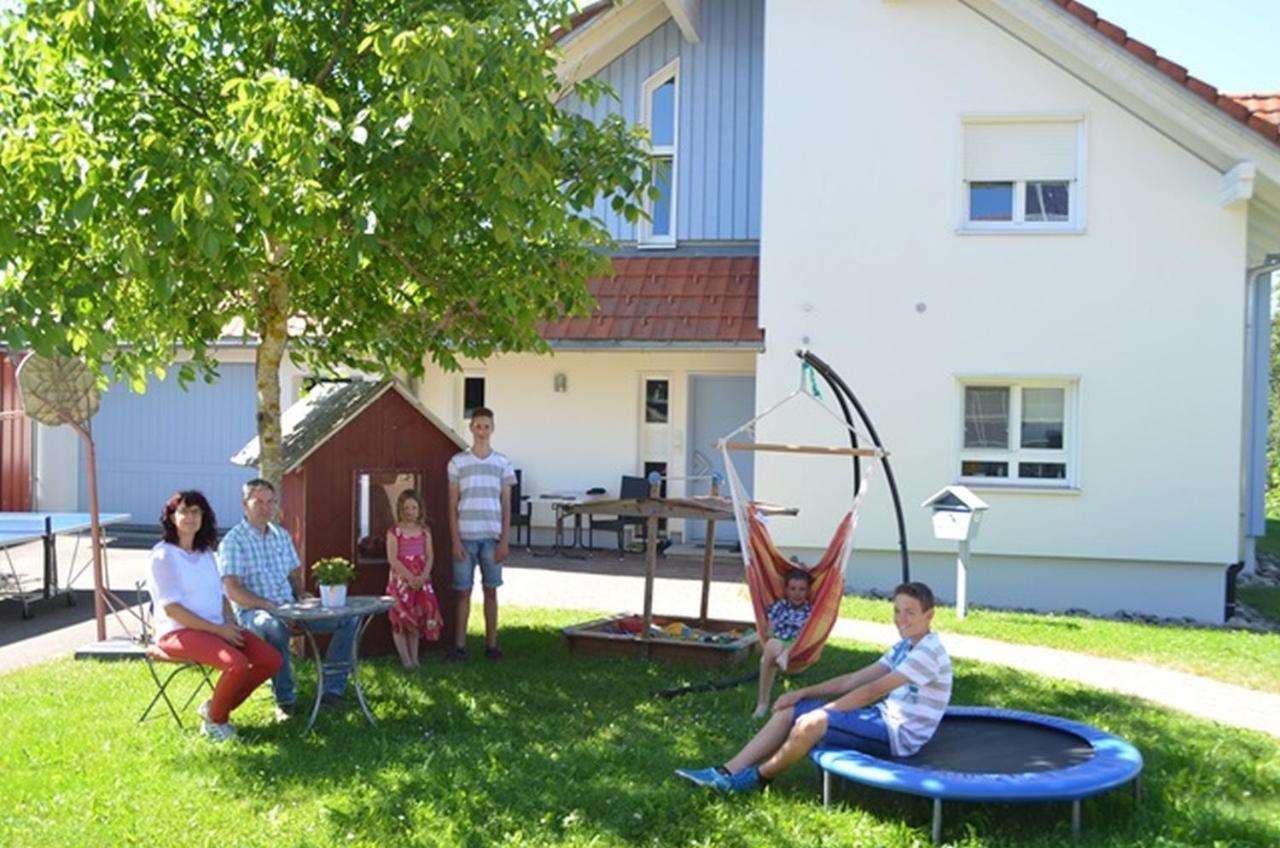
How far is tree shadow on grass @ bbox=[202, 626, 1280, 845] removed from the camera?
5.87 meters

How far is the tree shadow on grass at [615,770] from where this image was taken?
19.2 feet

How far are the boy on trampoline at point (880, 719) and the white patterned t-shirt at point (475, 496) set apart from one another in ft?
11.3

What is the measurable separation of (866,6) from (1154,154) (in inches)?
134

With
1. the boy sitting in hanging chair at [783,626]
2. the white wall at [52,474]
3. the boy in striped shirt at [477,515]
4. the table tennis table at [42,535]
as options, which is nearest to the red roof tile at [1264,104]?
the boy sitting in hanging chair at [783,626]

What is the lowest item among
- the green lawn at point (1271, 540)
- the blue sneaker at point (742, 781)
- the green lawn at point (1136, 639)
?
the green lawn at point (1271, 540)

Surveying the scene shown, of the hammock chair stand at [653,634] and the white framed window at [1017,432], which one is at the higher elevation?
the white framed window at [1017,432]

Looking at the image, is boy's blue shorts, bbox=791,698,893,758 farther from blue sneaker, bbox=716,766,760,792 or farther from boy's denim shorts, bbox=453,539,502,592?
boy's denim shorts, bbox=453,539,502,592

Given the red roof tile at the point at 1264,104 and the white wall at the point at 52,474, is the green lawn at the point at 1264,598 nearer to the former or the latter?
the red roof tile at the point at 1264,104

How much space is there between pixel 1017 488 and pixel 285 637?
870 cm

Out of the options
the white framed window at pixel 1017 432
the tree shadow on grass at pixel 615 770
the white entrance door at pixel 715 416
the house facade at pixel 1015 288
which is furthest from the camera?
the white entrance door at pixel 715 416

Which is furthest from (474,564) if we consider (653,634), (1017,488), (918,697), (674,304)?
(1017,488)

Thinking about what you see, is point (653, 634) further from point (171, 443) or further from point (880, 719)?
point (171, 443)

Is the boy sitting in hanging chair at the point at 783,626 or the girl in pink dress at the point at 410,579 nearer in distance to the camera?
the boy sitting in hanging chair at the point at 783,626

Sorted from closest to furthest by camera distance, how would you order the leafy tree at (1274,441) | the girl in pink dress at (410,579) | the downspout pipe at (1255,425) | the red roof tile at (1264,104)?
the girl in pink dress at (410,579) → the red roof tile at (1264,104) → the downspout pipe at (1255,425) → the leafy tree at (1274,441)
